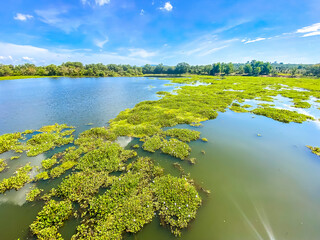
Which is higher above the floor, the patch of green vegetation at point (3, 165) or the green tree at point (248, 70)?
the green tree at point (248, 70)

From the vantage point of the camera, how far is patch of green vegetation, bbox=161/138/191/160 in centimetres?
1137

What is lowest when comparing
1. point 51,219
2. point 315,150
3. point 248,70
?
point 315,150

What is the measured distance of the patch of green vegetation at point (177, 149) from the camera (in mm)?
11367

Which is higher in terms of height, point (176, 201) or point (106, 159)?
point (106, 159)

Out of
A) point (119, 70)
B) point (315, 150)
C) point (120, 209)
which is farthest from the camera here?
point (119, 70)

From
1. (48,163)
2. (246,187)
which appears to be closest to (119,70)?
(48,163)

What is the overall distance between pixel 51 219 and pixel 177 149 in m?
9.11

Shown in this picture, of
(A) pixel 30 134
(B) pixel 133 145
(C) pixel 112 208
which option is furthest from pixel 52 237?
(A) pixel 30 134

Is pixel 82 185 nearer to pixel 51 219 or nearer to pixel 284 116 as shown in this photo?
pixel 51 219

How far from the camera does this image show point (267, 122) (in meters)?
18.5

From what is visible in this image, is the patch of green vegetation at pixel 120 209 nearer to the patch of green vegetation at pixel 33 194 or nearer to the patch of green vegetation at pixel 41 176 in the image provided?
the patch of green vegetation at pixel 33 194

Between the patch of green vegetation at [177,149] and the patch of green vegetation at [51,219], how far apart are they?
7.55 metres

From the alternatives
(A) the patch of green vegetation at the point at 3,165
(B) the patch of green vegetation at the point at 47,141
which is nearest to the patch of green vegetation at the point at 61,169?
(B) the patch of green vegetation at the point at 47,141

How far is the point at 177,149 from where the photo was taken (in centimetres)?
1191
